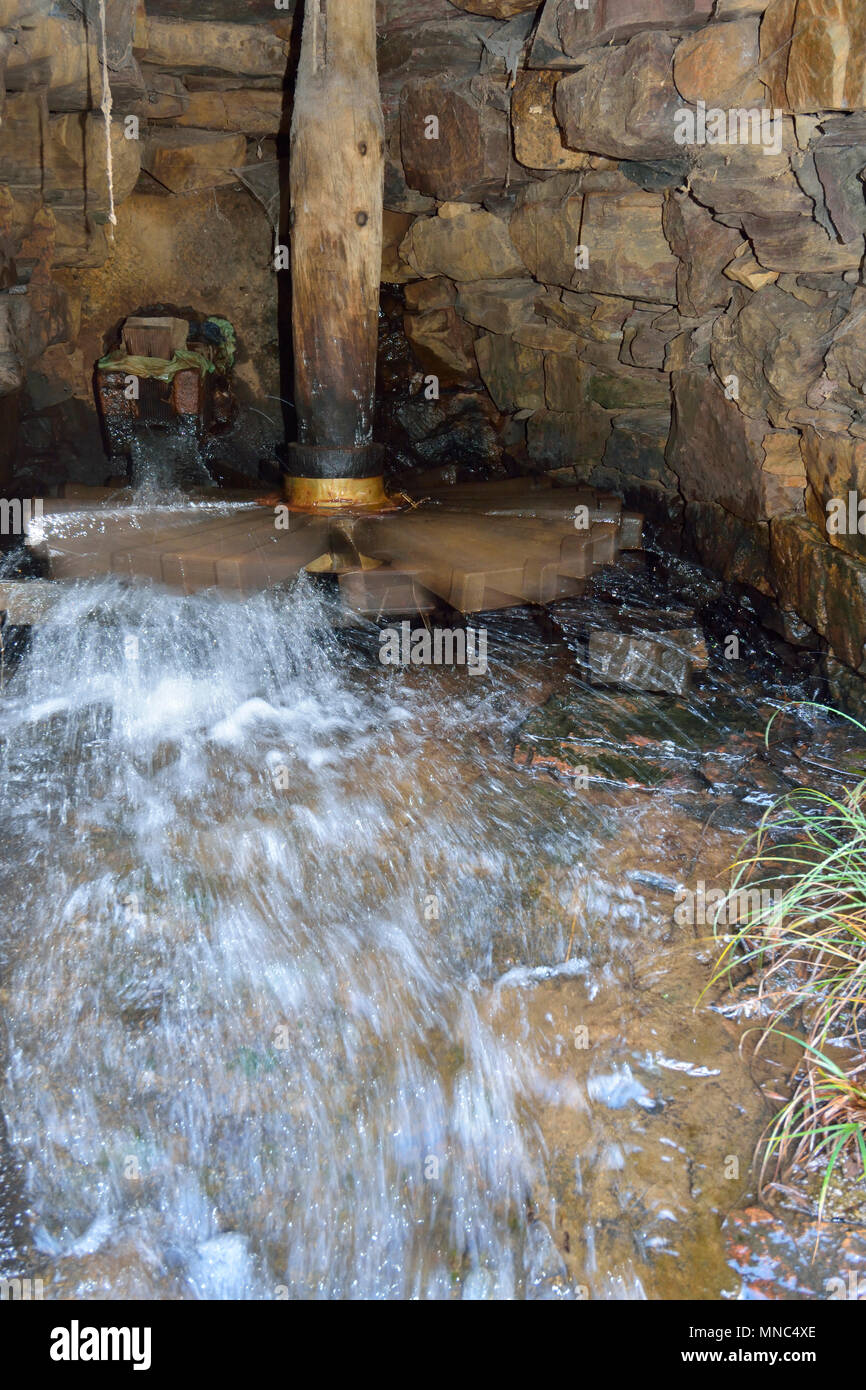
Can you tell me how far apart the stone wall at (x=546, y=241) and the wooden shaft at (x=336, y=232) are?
67 cm

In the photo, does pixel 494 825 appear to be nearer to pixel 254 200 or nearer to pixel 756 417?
pixel 756 417

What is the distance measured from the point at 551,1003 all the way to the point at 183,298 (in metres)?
6.86

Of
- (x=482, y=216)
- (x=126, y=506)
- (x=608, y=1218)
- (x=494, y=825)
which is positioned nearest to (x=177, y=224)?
(x=482, y=216)

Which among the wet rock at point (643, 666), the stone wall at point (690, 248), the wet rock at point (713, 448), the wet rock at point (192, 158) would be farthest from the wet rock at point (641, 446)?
the wet rock at point (192, 158)

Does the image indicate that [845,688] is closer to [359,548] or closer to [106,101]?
[359,548]

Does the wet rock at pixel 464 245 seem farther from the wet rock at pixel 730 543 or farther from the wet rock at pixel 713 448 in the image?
the wet rock at pixel 730 543

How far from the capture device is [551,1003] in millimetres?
2281

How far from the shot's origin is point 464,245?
20.0 ft

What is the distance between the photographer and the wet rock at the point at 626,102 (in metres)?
3.73

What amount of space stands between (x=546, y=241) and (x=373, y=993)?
4.55m

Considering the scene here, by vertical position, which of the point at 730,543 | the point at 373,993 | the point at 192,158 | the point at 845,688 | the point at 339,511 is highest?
the point at 192,158

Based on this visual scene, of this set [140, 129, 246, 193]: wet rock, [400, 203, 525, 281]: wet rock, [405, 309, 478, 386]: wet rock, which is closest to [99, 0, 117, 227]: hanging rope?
[140, 129, 246, 193]: wet rock

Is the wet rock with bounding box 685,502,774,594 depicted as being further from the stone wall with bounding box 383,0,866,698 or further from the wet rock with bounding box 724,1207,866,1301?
the wet rock with bounding box 724,1207,866,1301

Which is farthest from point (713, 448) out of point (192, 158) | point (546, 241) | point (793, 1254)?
point (192, 158)
